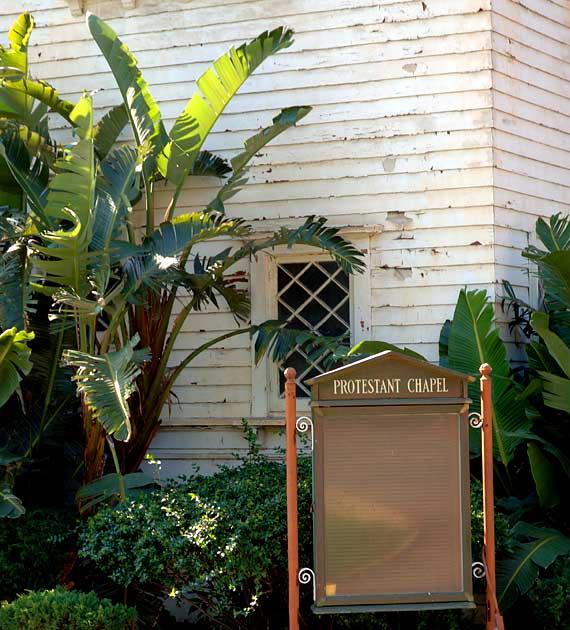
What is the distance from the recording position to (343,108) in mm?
9141

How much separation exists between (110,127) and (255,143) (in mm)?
1618

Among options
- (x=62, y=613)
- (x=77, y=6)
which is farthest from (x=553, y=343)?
(x=77, y=6)

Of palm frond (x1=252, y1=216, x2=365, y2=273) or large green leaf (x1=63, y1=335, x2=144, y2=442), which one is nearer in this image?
large green leaf (x1=63, y1=335, x2=144, y2=442)

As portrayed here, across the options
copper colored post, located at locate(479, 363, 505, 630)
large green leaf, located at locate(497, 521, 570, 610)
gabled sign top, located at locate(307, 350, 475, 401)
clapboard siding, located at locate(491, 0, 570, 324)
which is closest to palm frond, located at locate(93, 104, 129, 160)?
clapboard siding, located at locate(491, 0, 570, 324)

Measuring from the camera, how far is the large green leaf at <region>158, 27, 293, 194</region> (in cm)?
815

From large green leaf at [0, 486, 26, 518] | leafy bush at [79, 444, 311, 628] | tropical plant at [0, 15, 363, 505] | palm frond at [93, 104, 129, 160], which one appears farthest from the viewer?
palm frond at [93, 104, 129, 160]

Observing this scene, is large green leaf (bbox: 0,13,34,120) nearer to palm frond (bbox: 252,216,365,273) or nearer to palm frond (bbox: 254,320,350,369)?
palm frond (bbox: 252,216,365,273)

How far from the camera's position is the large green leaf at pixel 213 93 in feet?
26.7

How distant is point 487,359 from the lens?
8.02m

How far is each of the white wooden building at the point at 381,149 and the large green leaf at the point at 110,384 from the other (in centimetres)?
229

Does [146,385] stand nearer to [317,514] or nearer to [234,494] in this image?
[234,494]

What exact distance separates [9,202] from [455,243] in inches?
153

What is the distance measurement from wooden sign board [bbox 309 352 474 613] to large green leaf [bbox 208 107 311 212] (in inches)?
106

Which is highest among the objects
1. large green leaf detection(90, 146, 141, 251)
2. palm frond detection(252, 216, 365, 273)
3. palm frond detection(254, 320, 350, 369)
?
large green leaf detection(90, 146, 141, 251)
